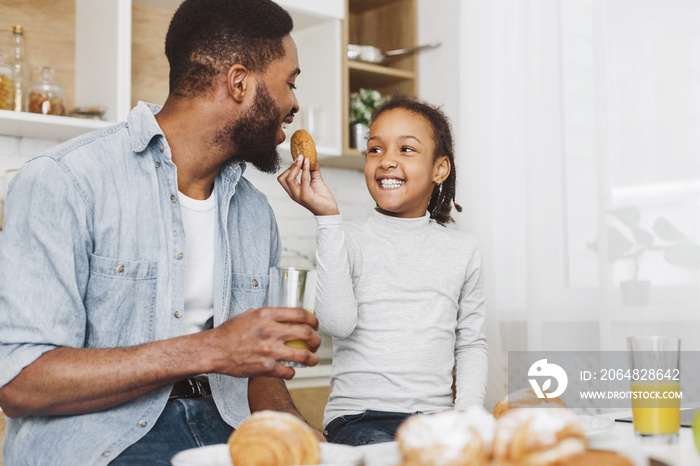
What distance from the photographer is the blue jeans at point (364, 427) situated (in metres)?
1.40

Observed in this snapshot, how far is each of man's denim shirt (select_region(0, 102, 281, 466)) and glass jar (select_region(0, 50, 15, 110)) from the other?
984mm

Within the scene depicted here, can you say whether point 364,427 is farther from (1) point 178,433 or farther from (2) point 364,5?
(2) point 364,5

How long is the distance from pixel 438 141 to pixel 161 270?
87 cm

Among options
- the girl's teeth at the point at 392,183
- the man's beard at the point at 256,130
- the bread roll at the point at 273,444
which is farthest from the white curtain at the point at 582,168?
the bread roll at the point at 273,444

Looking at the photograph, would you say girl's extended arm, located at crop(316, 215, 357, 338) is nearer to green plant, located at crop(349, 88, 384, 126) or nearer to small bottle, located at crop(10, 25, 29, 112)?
small bottle, located at crop(10, 25, 29, 112)

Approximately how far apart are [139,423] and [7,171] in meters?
1.38

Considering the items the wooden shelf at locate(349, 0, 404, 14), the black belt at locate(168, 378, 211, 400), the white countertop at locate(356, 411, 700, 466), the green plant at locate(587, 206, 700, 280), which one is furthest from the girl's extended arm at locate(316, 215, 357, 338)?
the wooden shelf at locate(349, 0, 404, 14)

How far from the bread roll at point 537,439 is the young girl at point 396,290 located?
0.73 metres

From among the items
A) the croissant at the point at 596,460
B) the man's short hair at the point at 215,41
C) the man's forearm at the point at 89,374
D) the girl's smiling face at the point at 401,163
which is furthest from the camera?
the girl's smiling face at the point at 401,163

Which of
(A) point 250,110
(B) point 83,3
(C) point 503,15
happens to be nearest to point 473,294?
(A) point 250,110

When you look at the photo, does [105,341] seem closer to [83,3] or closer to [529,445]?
[529,445]

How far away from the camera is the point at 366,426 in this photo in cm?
146

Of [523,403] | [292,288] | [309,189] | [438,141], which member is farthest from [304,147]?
[523,403]

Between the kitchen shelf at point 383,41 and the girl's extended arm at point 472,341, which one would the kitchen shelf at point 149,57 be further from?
the girl's extended arm at point 472,341
